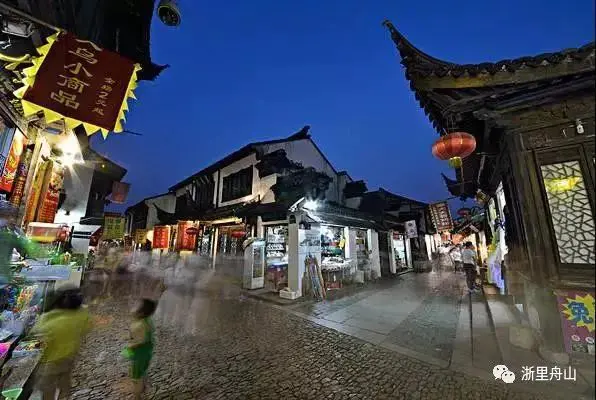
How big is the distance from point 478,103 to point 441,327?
614 centimetres

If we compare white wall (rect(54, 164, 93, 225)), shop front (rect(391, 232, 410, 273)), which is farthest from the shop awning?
white wall (rect(54, 164, 93, 225))

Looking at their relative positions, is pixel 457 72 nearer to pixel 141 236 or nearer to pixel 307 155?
pixel 307 155

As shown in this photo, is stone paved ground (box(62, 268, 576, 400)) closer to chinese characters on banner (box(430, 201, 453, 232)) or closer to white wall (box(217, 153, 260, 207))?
white wall (box(217, 153, 260, 207))

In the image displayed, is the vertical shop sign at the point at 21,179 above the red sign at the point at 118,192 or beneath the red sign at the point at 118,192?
beneath

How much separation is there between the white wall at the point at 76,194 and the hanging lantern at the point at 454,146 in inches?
707

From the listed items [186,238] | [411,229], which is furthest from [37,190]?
[411,229]

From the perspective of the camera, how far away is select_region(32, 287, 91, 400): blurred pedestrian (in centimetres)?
345

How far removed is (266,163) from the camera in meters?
16.0

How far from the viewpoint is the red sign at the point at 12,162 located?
5.62 meters

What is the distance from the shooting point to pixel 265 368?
16.0 ft

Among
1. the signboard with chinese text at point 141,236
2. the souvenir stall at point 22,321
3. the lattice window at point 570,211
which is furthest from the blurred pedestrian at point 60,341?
the signboard with chinese text at point 141,236

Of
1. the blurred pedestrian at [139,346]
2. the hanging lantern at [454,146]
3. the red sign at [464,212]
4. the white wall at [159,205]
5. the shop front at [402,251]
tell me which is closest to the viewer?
the blurred pedestrian at [139,346]

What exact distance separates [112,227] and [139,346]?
17580 mm

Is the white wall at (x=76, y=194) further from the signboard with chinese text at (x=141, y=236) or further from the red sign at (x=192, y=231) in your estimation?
the signboard with chinese text at (x=141, y=236)
